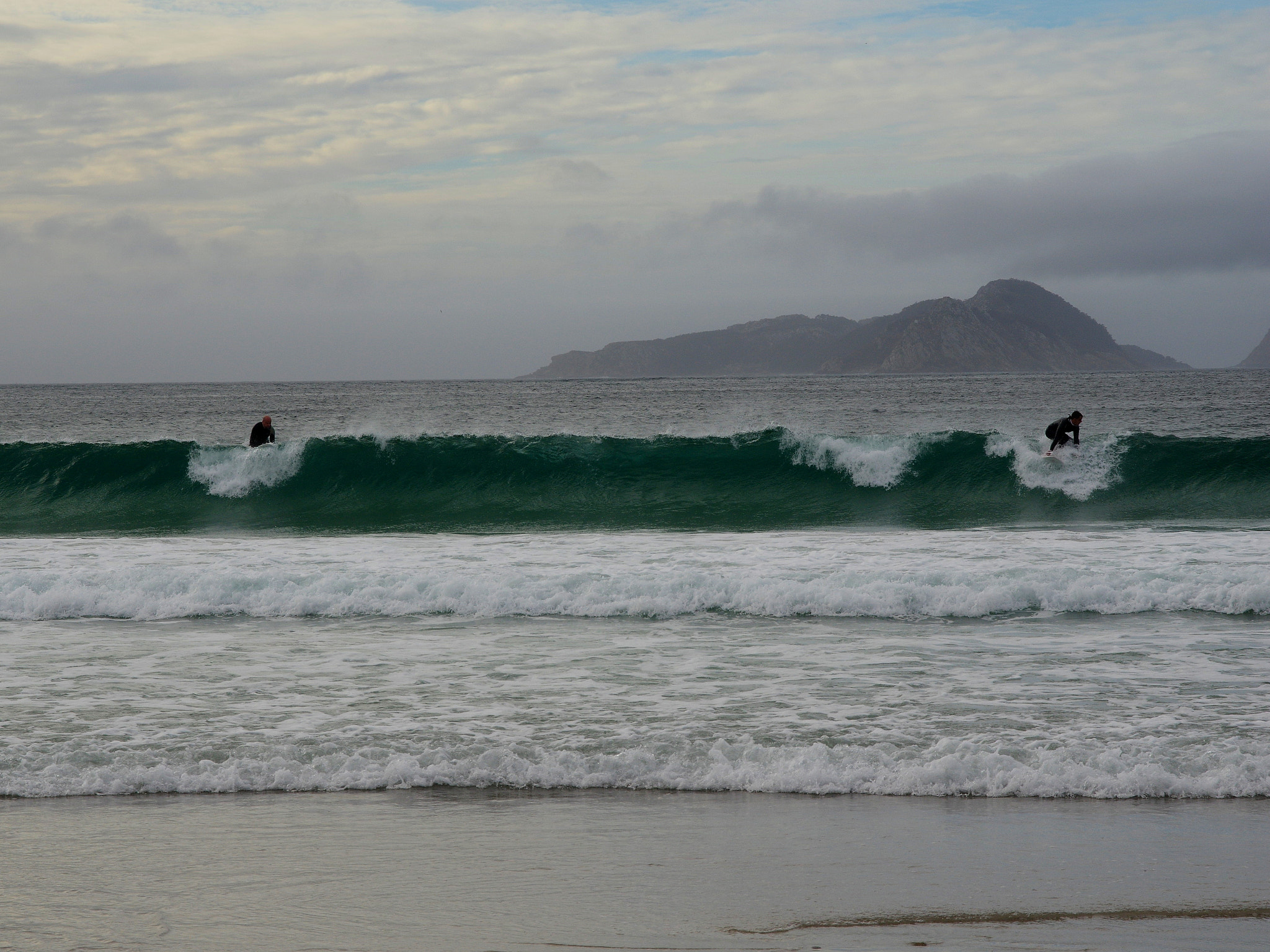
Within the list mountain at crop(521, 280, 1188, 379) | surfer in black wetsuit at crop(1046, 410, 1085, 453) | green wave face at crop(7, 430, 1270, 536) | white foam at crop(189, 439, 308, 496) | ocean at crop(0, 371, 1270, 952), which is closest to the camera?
ocean at crop(0, 371, 1270, 952)

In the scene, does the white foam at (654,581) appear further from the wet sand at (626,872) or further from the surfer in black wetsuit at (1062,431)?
the surfer in black wetsuit at (1062,431)

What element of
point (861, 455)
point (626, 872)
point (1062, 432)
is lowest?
point (626, 872)

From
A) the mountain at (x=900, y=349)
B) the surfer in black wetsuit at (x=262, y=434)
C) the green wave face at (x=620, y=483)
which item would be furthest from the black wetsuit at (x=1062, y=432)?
the mountain at (x=900, y=349)

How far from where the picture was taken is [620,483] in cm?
1894

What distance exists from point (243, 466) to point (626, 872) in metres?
17.8

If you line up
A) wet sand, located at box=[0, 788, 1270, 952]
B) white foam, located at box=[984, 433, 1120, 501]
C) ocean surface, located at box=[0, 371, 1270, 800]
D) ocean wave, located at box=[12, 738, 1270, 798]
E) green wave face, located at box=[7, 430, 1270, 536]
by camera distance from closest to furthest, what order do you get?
wet sand, located at box=[0, 788, 1270, 952] < ocean wave, located at box=[12, 738, 1270, 798] < ocean surface, located at box=[0, 371, 1270, 800] < green wave face, located at box=[7, 430, 1270, 536] < white foam, located at box=[984, 433, 1120, 501]

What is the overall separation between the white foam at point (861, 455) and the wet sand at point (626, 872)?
14697mm

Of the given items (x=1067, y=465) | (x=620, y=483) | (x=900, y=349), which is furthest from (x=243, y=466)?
(x=900, y=349)

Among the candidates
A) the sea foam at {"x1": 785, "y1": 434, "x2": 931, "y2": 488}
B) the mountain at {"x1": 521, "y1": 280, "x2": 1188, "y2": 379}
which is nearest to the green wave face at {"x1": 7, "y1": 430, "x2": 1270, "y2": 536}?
the sea foam at {"x1": 785, "y1": 434, "x2": 931, "y2": 488}

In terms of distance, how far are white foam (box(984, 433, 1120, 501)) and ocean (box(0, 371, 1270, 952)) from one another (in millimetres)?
2860

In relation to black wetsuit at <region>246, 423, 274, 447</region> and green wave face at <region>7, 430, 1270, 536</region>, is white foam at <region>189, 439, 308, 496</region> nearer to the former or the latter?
green wave face at <region>7, 430, 1270, 536</region>

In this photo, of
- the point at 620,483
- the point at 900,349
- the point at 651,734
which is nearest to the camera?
the point at 651,734

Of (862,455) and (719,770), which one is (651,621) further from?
(862,455)

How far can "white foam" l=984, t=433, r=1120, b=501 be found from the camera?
17719 mm
